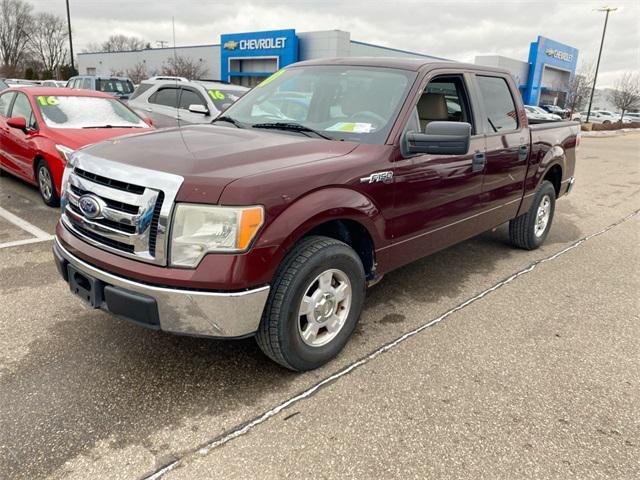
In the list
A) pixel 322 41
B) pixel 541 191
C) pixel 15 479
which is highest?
pixel 322 41

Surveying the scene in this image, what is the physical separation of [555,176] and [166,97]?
743 cm

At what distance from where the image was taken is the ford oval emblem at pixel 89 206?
267 centimetres

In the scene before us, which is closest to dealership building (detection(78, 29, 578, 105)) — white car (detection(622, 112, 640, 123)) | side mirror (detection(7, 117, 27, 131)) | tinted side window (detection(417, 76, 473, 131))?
white car (detection(622, 112, 640, 123))

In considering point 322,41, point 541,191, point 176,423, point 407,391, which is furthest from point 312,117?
point 322,41

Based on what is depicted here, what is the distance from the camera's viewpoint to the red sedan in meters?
6.10

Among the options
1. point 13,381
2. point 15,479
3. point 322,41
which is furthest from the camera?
point 322,41

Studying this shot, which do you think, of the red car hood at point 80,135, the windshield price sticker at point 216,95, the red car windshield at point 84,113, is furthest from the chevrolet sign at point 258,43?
the red car hood at point 80,135

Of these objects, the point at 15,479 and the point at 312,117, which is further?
the point at 312,117

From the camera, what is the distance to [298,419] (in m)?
2.57

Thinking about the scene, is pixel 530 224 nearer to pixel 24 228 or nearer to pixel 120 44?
pixel 24 228

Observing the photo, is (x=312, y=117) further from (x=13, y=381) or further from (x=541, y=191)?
(x=541, y=191)

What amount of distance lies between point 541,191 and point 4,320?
5.03 meters

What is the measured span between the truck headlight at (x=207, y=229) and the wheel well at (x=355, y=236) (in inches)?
25.1

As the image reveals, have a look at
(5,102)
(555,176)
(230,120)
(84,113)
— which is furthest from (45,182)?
(555,176)
